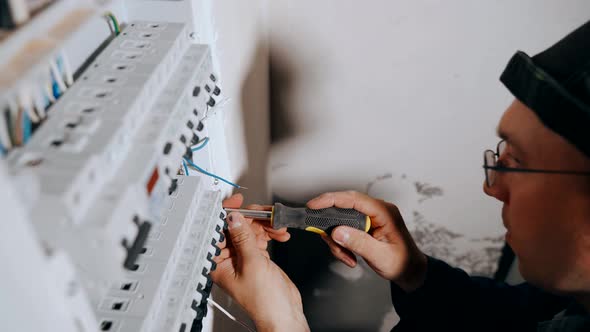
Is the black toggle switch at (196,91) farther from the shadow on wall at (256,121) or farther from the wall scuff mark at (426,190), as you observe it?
the wall scuff mark at (426,190)

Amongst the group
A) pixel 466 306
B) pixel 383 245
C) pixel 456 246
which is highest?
pixel 383 245

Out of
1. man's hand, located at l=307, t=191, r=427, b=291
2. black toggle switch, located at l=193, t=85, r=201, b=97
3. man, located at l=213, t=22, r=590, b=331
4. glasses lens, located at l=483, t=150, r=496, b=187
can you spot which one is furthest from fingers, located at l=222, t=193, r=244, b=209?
glasses lens, located at l=483, t=150, r=496, b=187

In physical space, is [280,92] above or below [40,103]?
below

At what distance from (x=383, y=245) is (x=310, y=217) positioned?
0.57 feet

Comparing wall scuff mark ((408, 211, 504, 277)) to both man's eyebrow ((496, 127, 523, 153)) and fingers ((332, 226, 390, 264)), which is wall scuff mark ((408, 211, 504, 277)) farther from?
man's eyebrow ((496, 127, 523, 153))

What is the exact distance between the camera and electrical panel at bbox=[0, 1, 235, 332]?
29cm

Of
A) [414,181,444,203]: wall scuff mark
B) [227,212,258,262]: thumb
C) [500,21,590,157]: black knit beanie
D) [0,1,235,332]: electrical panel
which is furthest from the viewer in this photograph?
[414,181,444,203]: wall scuff mark

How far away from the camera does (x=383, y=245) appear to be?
0.84 m

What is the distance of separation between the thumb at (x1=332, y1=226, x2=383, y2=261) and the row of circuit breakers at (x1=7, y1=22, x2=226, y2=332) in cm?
25

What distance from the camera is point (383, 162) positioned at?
1080 millimetres

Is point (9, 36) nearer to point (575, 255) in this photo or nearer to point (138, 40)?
point (138, 40)

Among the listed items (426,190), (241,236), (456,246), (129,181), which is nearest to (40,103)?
(129,181)

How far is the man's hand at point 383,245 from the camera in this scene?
825 mm

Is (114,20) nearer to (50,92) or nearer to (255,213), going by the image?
(50,92)
